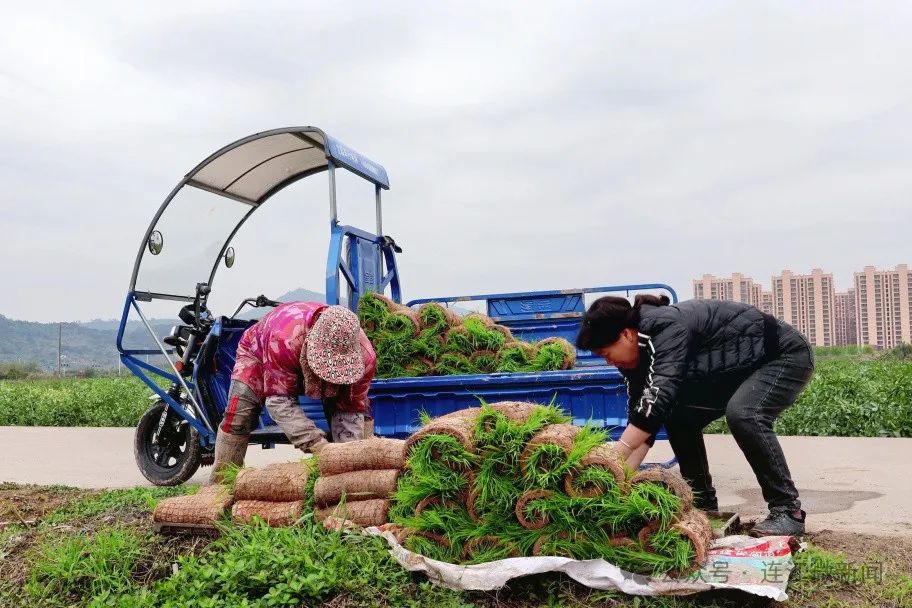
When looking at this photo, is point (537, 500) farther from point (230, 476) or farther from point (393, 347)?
point (393, 347)

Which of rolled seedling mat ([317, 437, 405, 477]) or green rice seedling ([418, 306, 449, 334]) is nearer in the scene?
rolled seedling mat ([317, 437, 405, 477])

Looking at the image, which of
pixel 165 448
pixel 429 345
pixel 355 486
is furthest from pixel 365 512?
pixel 165 448

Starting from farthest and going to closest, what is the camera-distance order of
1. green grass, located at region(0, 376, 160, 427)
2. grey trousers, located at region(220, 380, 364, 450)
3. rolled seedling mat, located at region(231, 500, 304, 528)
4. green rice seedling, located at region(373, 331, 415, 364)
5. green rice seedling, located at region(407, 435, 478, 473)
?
green grass, located at region(0, 376, 160, 427) < green rice seedling, located at region(373, 331, 415, 364) < grey trousers, located at region(220, 380, 364, 450) < rolled seedling mat, located at region(231, 500, 304, 528) < green rice seedling, located at region(407, 435, 478, 473)

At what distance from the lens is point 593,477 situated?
353 cm

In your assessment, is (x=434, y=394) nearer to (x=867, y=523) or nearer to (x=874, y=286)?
(x=867, y=523)

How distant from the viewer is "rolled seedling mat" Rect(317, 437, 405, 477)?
4.09 meters

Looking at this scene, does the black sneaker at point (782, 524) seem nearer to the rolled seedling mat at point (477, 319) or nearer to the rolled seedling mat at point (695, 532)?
the rolled seedling mat at point (695, 532)

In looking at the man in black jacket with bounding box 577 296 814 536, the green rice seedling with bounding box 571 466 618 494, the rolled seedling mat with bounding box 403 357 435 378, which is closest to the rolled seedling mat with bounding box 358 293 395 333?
the rolled seedling mat with bounding box 403 357 435 378

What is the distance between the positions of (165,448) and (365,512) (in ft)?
13.7

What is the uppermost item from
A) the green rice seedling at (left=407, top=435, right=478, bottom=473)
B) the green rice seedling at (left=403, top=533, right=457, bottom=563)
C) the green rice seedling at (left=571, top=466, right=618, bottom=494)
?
the green rice seedling at (left=407, top=435, right=478, bottom=473)

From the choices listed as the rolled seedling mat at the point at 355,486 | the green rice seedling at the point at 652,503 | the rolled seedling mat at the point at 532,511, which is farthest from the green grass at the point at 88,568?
the green rice seedling at the point at 652,503

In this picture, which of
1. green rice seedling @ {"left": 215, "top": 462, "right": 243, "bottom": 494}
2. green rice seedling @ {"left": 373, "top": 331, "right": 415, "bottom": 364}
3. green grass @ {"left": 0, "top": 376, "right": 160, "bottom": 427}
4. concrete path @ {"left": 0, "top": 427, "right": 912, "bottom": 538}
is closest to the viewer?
green rice seedling @ {"left": 215, "top": 462, "right": 243, "bottom": 494}

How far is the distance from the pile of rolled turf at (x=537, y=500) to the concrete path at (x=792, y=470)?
2117mm

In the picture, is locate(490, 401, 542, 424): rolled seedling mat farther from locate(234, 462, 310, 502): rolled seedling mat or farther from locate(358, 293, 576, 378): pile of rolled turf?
locate(358, 293, 576, 378): pile of rolled turf
